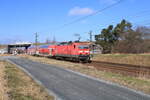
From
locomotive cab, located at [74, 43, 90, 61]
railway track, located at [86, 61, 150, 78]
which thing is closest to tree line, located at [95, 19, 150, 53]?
locomotive cab, located at [74, 43, 90, 61]

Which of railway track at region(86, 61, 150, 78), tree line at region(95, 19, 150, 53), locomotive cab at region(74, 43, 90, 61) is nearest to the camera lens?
railway track at region(86, 61, 150, 78)

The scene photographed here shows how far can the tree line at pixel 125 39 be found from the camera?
231 feet

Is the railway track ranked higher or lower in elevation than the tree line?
lower

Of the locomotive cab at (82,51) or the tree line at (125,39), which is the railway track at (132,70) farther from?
the tree line at (125,39)

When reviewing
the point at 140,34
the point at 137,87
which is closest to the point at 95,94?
the point at 137,87

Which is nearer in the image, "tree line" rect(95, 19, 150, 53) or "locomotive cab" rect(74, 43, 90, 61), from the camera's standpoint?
"locomotive cab" rect(74, 43, 90, 61)

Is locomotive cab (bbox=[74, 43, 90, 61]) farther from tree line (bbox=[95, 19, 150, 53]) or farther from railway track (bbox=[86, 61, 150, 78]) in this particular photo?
tree line (bbox=[95, 19, 150, 53])

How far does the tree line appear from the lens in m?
70.3

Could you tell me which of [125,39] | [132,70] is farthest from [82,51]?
[125,39]

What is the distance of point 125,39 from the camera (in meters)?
73.5

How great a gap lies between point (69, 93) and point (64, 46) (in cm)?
2872

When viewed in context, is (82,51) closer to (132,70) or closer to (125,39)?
(132,70)

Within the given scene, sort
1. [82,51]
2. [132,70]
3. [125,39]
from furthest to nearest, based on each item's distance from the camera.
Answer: [125,39] < [82,51] < [132,70]

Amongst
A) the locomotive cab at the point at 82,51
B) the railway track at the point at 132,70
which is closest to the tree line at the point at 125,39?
the locomotive cab at the point at 82,51
